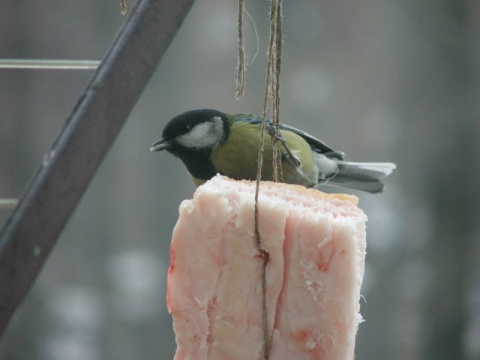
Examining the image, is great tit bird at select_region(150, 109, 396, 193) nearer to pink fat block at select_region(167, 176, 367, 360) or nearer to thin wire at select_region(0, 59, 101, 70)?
thin wire at select_region(0, 59, 101, 70)

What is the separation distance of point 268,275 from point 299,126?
76.8 inches

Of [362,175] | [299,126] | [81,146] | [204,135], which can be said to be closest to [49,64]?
[81,146]

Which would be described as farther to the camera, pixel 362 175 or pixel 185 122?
pixel 362 175

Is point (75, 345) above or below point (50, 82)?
below

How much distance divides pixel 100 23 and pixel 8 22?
1.14 feet

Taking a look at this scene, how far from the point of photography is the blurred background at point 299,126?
109 inches

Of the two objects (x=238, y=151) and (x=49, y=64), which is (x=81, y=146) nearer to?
(x=49, y=64)

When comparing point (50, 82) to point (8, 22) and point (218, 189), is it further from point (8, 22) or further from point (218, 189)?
point (218, 189)

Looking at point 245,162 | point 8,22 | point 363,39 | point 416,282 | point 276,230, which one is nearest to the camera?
point 276,230

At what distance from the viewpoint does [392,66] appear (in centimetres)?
296

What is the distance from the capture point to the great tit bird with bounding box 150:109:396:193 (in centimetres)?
164

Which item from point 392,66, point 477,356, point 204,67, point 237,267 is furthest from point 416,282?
point 237,267

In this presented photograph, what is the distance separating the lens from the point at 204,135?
5.63ft

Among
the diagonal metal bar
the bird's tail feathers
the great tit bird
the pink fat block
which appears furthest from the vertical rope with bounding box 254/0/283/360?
the bird's tail feathers
